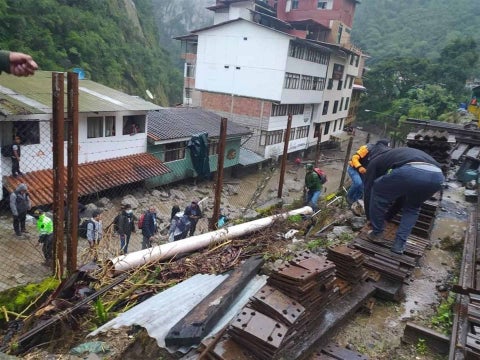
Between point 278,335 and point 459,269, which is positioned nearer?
point 278,335

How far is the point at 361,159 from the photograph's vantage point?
6770 millimetres

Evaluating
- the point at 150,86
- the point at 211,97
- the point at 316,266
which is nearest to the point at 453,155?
the point at 316,266

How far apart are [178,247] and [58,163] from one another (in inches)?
88.0

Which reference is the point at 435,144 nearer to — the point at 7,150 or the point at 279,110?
the point at 7,150

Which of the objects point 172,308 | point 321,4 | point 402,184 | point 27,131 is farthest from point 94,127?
point 321,4

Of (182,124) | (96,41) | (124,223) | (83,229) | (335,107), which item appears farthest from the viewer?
(335,107)

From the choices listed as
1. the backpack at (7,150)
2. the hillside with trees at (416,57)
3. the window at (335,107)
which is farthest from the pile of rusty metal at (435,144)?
the window at (335,107)

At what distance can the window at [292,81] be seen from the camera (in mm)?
26169

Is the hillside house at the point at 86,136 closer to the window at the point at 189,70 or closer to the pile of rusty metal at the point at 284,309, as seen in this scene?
the pile of rusty metal at the point at 284,309

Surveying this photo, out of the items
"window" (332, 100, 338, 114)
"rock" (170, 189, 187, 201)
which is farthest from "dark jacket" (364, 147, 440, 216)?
"window" (332, 100, 338, 114)

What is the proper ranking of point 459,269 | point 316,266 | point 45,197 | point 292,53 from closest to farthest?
point 316,266
point 459,269
point 45,197
point 292,53

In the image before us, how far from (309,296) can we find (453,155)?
34.1 ft

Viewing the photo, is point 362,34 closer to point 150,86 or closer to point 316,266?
point 150,86

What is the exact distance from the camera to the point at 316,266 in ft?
10.6
